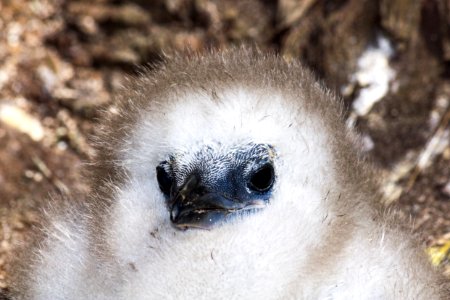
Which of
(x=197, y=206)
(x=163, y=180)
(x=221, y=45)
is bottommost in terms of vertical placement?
(x=197, y=206)

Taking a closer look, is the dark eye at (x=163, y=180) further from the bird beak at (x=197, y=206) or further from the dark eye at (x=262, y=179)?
the dark eye at (x=262, y=179)

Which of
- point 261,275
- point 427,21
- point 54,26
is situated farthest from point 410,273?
point 54,26

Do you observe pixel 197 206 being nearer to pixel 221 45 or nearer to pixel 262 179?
pixel 262 179

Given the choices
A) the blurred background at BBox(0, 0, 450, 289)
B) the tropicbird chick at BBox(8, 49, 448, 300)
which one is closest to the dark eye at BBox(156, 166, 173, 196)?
the tropicbird chick at BBox(8, 49, 448, 300)

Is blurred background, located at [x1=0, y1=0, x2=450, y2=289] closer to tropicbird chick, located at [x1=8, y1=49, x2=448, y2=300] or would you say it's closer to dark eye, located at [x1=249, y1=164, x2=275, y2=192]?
tropicbird chick, located at [x1=8, y1=49, x2=448, y2=300]

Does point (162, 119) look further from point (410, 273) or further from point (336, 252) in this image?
point (410, 273)

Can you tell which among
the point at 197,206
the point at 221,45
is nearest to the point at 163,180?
the point at 197,206
